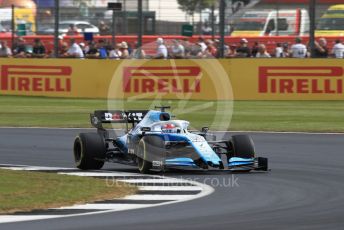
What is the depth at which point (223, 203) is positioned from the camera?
12.4 m

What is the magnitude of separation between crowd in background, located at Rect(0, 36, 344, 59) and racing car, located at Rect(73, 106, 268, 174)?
55.5ft

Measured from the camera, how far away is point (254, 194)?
43.4 ft

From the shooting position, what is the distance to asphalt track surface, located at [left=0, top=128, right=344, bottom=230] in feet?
35.3

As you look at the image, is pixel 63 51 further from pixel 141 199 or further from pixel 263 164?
pixel 141 199

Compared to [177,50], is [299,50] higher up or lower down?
higher up

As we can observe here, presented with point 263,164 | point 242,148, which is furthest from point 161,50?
point 263,164

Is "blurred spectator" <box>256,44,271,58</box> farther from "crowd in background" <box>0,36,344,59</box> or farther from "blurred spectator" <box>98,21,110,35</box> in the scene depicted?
"blurred spectator" <box>98,21,110,35</box>

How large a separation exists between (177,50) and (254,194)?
71.2 ft

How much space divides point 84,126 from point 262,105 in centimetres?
841

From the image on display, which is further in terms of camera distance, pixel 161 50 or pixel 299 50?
pixel 161 50

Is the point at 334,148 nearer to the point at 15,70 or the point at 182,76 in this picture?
the point at 182,76

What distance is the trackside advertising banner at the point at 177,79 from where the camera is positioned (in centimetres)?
3238

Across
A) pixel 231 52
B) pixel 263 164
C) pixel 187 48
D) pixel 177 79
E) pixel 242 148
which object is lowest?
pixel 177 79

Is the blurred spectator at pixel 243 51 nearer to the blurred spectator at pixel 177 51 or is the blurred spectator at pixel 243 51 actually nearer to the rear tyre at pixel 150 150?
the blurred spectator at pixel 177 51
